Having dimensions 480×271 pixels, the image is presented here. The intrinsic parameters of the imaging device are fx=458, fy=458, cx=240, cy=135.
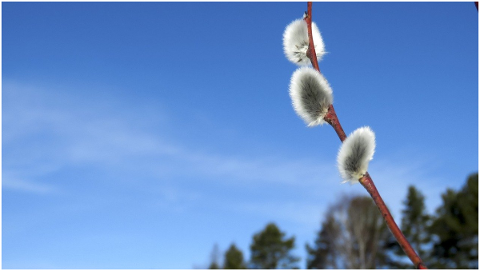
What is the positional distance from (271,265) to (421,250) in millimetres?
9131

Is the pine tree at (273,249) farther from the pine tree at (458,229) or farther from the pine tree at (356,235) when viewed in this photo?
→ the pine tree at (458,229)

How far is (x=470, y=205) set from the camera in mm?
22594

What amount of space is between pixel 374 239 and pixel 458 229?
262 inches

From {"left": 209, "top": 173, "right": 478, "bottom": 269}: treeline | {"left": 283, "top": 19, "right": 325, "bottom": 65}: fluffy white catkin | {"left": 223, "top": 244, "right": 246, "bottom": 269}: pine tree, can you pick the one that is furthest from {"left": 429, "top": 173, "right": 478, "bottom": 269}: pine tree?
{"left": 283, "top": 19, "right": 325, "bottom": 65}: fluffy white catkin

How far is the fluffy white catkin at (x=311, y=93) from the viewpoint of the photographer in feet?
3.61

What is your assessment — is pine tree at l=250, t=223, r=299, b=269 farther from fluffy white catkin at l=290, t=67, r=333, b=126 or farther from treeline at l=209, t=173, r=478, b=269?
fluffy white catkin at l=290, t=67, r=333, b=126

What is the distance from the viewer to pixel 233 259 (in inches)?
1209

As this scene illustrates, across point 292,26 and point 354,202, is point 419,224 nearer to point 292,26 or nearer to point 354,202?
point 354,202

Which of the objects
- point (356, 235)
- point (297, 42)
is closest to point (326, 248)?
point (356, 235)

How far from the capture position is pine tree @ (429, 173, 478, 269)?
22391mm

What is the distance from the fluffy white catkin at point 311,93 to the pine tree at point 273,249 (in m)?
29.1

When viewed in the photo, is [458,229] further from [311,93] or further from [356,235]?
[311,93]

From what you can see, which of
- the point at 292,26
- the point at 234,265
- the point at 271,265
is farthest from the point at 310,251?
the point at 292,26

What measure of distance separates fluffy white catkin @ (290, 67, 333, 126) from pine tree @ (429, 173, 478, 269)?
23506 mm
